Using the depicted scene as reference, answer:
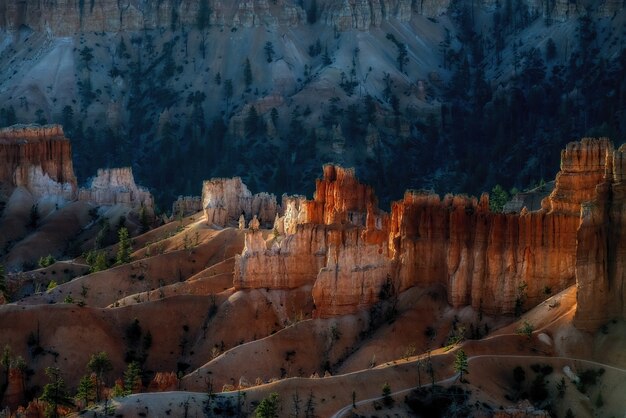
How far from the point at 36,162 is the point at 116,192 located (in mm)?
8145

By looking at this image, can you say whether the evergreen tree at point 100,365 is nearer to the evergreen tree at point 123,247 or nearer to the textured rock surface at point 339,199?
the textured rock surface at point 339,199

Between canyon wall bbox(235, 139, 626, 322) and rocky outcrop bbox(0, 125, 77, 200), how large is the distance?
47.6 metres

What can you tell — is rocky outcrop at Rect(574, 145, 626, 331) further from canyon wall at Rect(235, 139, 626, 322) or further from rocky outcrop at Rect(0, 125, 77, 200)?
rocky outcrop at Rect(0, 125, 77, 200)

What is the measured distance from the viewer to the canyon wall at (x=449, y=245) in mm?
100688

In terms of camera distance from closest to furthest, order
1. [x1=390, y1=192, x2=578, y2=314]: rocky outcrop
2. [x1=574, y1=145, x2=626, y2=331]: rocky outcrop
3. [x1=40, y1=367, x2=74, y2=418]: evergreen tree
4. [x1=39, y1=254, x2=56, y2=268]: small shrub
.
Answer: [x1=40, y1=367, x2=74, y2=418]: evergreen tree < [x1=574, y1=145, x2=626, y2=331]: rocky outcrop < [x1=390, y1=192, x2=578, y2=314]: rocky outcrop < [x1=39, y1=254, x2=56, y2=268]: small shrub

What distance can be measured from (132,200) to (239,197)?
1903cm

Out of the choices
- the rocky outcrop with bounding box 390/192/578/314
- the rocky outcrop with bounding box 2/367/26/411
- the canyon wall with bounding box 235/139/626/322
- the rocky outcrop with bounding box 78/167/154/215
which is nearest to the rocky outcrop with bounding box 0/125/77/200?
the rocky outcrop with bounding box 78/167/154/215

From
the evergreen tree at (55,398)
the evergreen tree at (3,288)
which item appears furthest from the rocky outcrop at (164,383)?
the evergreen tree at (3,288)

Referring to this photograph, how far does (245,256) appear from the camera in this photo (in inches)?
4611

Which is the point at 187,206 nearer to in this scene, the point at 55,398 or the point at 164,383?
the point at 164,383

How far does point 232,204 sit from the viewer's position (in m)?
149

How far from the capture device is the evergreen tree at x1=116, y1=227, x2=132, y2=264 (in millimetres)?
135325

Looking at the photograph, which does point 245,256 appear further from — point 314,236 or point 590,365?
point 590,365

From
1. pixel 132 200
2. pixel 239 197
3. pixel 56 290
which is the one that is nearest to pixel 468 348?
pixel 56 290
